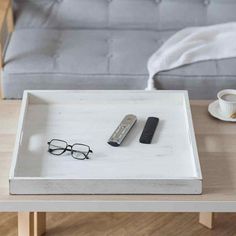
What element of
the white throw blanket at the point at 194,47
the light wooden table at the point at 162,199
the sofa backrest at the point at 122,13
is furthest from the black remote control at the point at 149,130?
the sofa backrest at the point at 122,13

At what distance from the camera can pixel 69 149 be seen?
171 centimetres

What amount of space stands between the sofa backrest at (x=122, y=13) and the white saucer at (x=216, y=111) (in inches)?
27.9

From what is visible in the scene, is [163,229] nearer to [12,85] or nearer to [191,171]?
[191,171]

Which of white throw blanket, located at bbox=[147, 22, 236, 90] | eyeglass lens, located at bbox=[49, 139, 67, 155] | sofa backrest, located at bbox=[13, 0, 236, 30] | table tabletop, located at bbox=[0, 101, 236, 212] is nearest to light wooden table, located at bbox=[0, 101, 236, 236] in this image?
table tabletop, located at bbox=[0, 101, 236, 212]

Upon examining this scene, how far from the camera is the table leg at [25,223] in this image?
1827mm

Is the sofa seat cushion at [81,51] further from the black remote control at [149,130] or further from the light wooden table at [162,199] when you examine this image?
the light wooden table at [162,199]

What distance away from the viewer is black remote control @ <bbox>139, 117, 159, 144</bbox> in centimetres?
176

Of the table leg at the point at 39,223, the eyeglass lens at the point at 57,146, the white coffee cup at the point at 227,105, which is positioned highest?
the white coffee cup at the point at 227,105

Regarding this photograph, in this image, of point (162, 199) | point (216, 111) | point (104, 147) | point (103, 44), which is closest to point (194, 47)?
point (103, 44)

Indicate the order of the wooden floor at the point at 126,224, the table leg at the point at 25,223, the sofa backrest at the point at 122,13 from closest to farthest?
the table leg at the point at 25,223, the wooden floor at the point at 126,224, the sofa backrest at the point at 122,13

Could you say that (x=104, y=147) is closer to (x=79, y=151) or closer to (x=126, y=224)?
(x=79, y=151)

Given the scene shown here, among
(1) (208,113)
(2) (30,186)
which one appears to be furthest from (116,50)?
(2) (30,186)

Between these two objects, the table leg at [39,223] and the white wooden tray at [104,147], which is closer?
the white wooden tray at [104,147]

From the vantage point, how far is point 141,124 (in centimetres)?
184
